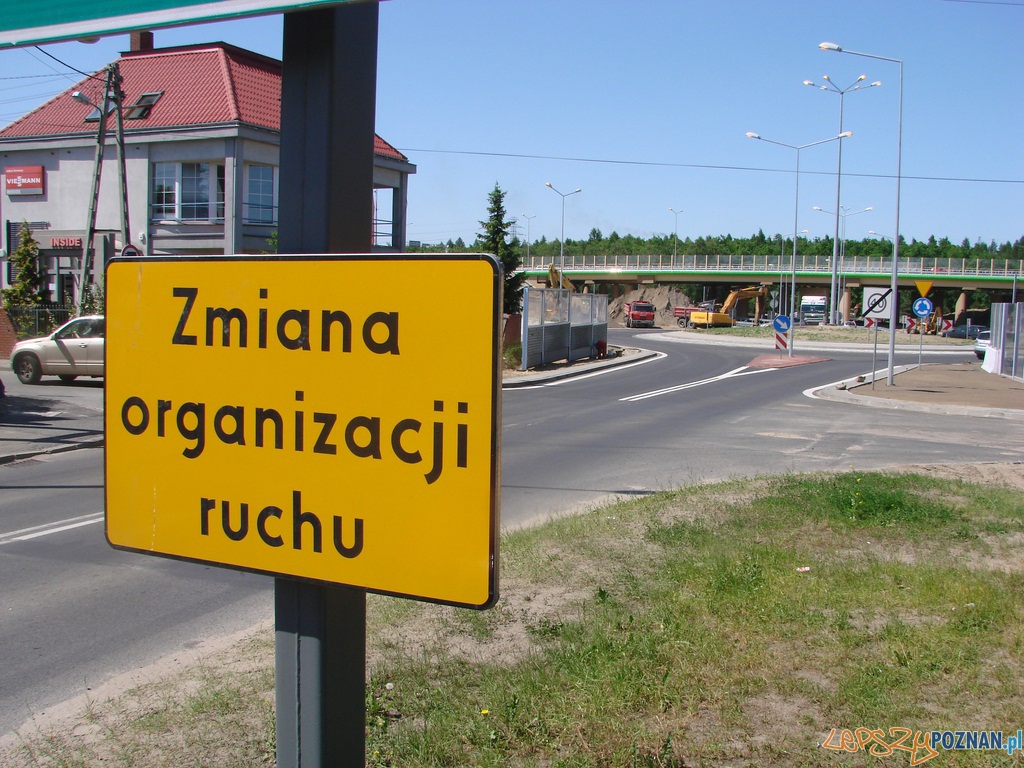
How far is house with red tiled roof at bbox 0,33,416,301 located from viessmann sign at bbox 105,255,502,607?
1144 inches

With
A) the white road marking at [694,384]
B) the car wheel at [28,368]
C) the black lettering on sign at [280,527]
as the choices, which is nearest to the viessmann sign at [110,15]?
the black lettering on sign at [280,527]

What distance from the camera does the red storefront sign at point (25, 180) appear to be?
121ft

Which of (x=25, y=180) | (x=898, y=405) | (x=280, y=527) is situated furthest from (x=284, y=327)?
(x=25, y=180)

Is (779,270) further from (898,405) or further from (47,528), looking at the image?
(47,528)

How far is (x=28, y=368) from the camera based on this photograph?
2239cm

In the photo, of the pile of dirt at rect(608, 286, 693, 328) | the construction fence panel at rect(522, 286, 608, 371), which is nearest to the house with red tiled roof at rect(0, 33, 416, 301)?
the construction fence panel at rect(522, 286, 608, 371)

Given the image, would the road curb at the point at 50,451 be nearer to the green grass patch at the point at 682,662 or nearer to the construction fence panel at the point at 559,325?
the green grass patch at the point at 682,662

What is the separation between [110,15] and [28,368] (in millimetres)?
22976

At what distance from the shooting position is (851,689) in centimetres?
418

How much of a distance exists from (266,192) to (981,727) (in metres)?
31.6

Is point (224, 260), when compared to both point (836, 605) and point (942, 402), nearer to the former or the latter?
point (836, 605)

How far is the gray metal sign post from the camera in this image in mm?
1939

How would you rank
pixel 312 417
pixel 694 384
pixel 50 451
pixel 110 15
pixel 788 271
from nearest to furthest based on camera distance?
pixel 312 417, pixel 110 15, pixel 50 451, pixel 694 384, pixel 788 271

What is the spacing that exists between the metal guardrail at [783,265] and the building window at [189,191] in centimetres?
4816
